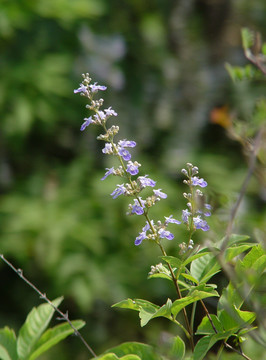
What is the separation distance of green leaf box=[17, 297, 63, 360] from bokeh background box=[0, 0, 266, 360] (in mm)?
2282

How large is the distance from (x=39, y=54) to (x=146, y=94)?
3.33 ft

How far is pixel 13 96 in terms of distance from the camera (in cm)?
379

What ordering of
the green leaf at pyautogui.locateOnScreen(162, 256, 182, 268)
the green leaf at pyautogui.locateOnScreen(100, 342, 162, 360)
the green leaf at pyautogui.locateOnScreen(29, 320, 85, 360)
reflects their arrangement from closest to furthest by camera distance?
the green leaf at pyautogui.locateOnScreen(162, 256, 182, 268)
the green leaf at pyautogui.locateOnScreen(100, 342, 162, 360)
the green leaf at pyautogui.locateOnScreen(29, 320, 85, 360)

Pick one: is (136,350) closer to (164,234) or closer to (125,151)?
(164,234)

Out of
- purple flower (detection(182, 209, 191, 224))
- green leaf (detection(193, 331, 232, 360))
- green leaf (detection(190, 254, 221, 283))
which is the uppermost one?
purple flower (detection(182, 209, 191, 224))

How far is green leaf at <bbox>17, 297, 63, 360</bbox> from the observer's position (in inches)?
43.4

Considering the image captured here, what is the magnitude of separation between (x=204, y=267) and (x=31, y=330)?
0.37 metres

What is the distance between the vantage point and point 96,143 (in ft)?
15.0

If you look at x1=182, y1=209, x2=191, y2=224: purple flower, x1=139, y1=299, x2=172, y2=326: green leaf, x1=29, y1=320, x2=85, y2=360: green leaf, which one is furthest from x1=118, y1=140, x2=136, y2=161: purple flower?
x1=29, y1=320, x2=85, y2=360: green leaf

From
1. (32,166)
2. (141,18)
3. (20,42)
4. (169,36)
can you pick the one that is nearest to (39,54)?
(20,42)

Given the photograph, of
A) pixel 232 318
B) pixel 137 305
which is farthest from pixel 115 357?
pixel 232 318

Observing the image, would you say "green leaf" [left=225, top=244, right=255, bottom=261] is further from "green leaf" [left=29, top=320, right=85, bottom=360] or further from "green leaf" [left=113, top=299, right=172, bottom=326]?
"green leaf" [left=29, top=320, right=85, bottom=360]

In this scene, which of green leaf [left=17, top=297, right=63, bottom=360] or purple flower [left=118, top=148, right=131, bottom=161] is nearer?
purple flower [left=118, top=148, right=131, bottom=161]

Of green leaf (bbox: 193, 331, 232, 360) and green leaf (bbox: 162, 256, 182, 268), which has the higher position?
green leaf (bbox: 162, 256, 182, 268)
